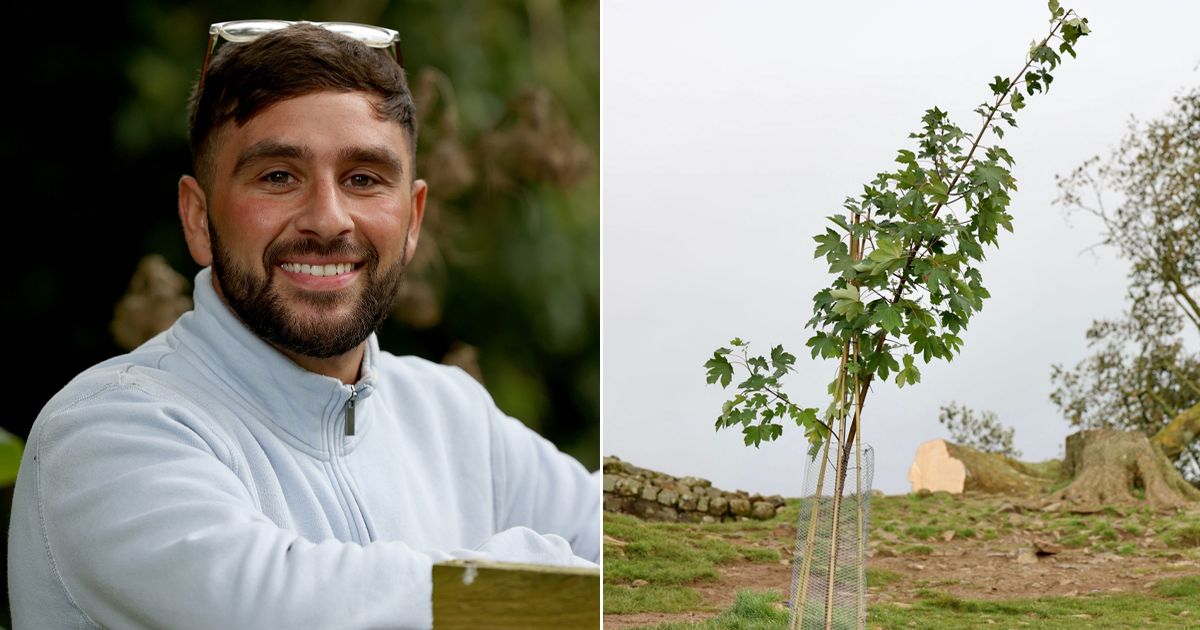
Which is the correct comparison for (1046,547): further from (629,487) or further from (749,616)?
(629,487)

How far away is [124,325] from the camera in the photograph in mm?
2342

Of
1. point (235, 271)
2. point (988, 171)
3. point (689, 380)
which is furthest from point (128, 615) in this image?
point (689, 380)

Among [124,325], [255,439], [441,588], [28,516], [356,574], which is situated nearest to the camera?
[441,588]

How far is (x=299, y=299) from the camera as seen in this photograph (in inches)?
69.6

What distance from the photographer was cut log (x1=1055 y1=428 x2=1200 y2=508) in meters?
5.07

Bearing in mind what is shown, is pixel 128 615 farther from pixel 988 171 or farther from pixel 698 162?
pixel 698 162

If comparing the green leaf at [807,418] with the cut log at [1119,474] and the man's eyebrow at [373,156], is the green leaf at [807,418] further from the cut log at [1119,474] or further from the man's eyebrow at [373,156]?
the cut log at [1119,474]

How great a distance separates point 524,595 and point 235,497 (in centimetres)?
57

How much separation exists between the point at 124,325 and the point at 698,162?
282 centimetres

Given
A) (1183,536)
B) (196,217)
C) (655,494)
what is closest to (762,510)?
(655,494)

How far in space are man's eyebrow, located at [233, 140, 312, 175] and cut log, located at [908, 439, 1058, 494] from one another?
374 centimetres

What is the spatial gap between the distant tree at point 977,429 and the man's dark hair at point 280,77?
3.64m

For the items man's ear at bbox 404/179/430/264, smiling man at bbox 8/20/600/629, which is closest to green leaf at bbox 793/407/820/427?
smiling man at bbox 8/20/600/629

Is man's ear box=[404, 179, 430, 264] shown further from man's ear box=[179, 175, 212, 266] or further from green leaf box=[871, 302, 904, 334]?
green leaf box=[871, 302, 904, 334]
